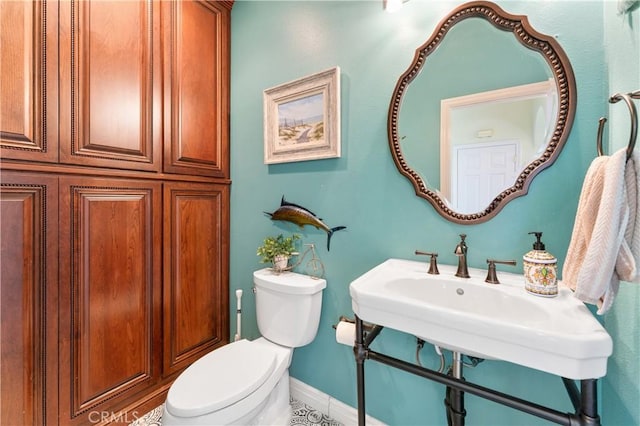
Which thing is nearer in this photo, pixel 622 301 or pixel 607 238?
pixel 607 238

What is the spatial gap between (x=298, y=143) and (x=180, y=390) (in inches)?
48.6

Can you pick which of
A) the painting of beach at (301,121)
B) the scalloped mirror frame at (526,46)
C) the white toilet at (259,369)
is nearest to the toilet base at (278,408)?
the white toilet at (259,369)

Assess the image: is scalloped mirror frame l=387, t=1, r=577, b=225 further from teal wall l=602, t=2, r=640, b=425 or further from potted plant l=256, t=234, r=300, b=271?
potted plant l=256, t=234, r=300, b=271

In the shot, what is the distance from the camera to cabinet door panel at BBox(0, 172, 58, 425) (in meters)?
1.00

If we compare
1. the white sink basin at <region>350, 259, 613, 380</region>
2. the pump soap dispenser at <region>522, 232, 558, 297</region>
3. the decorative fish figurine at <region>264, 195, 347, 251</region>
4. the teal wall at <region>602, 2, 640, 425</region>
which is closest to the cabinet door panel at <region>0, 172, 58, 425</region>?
the decorative fish figurine at <region>264, 195, 347, 251</region>

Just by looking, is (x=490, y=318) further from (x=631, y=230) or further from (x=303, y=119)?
(x=303, y=119)

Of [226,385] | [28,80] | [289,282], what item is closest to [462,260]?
[289,282]

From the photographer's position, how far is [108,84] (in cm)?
126

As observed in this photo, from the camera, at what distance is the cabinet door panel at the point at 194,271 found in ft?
4.93

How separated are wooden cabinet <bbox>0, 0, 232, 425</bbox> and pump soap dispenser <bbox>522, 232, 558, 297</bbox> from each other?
162 centimetres

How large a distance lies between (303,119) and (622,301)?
4.65ft

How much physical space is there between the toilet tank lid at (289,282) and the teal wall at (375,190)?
→ 104 mm

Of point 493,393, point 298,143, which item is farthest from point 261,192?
point 493,393

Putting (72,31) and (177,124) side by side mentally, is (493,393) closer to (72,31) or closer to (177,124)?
(177,124)
